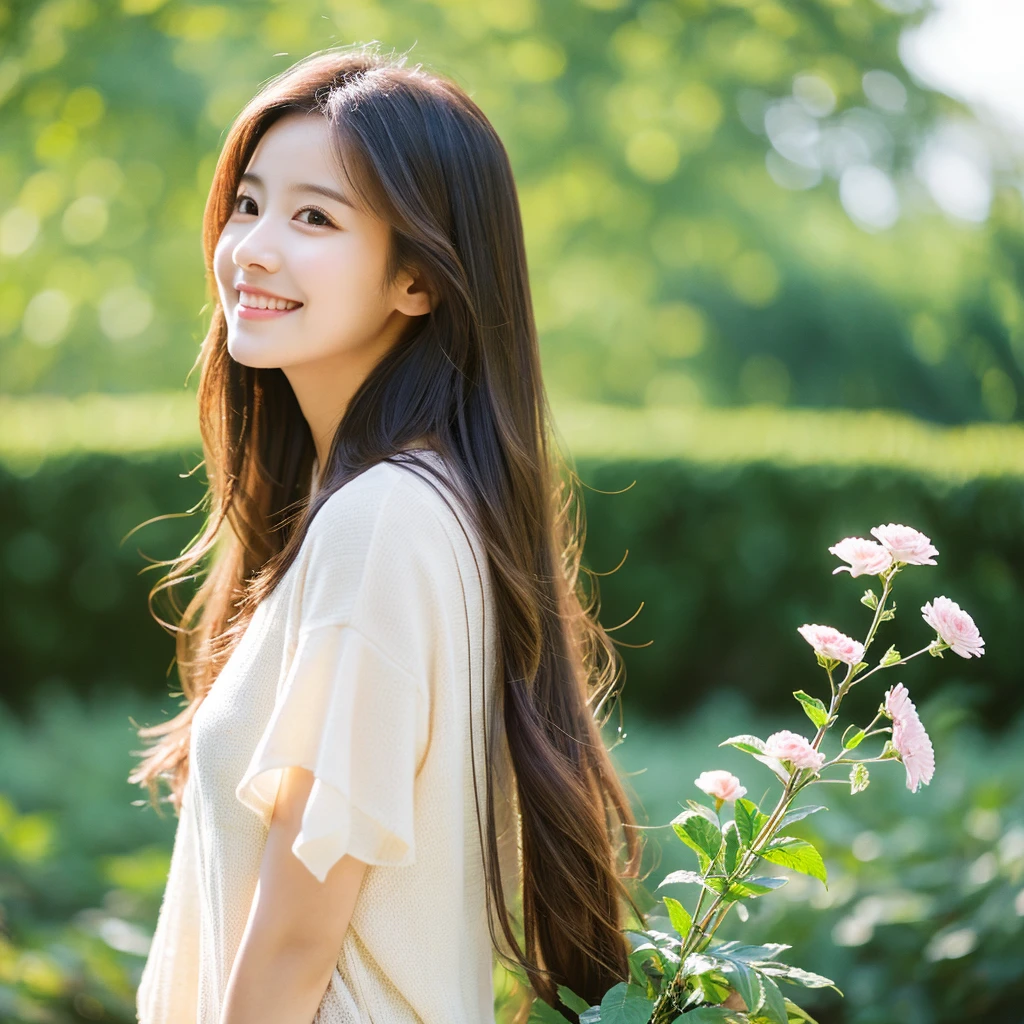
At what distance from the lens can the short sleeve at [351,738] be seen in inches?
47.5

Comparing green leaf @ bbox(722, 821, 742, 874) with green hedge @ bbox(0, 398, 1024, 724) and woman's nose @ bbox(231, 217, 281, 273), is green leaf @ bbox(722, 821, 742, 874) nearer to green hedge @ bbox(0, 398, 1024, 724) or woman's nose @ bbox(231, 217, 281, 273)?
woman's nose @ bbox(231, 217, 281, 273)

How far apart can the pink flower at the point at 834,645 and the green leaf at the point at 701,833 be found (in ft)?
0.78

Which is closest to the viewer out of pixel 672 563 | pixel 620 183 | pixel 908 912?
pixel 908 912

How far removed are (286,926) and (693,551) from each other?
13.4 feet

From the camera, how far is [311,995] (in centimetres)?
128

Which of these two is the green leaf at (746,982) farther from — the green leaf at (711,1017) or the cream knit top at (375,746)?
the cream knit top at (375,746)

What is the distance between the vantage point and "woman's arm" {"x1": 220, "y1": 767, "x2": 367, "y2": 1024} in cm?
125

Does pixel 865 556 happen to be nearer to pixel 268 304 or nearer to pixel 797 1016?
pixel 797 1016

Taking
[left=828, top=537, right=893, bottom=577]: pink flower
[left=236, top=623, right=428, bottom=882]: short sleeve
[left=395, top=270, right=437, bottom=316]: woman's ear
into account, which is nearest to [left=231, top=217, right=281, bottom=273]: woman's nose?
[left=395, top=270, right=437, bottom=316]: woman's ear

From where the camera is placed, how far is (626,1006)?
4.35 ft

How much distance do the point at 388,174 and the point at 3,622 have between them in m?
4.57

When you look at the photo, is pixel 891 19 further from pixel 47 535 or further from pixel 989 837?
pixel 47 535

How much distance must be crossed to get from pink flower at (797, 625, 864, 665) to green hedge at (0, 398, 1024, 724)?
3706 mm

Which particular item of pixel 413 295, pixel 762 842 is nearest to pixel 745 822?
pixel 762 842
